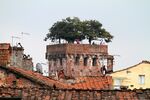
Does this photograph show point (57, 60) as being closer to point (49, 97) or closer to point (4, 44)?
point (4, 44)

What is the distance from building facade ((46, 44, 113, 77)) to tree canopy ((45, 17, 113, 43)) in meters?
4.69

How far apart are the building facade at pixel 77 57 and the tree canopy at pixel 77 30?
4692 millimetres

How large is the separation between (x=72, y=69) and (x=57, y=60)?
2904 mm

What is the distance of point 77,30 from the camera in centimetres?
10188

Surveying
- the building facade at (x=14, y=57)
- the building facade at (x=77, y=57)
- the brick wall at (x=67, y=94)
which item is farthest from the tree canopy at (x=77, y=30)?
the brick wall at (x=67, y=94)

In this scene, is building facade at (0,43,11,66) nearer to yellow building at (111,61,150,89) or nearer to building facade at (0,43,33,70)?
building facade at (0,43,33,70)

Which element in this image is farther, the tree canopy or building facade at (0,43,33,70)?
the tree canopy

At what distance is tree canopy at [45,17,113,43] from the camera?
102250 mm

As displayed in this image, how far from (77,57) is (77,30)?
1100cm

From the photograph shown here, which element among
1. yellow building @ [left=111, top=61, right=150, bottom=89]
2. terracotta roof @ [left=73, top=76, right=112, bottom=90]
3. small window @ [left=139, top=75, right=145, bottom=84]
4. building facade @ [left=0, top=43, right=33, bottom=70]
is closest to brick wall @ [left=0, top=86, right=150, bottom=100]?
building facade @ [left=0, top=43, right=33, bottom=70]

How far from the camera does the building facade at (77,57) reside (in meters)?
110

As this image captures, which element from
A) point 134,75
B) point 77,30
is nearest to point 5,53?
point 134,75

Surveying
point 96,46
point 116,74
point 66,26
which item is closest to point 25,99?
point 116,74

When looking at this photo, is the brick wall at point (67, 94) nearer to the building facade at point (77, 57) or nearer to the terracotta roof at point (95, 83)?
the terracotta roof at point (95, 83)
